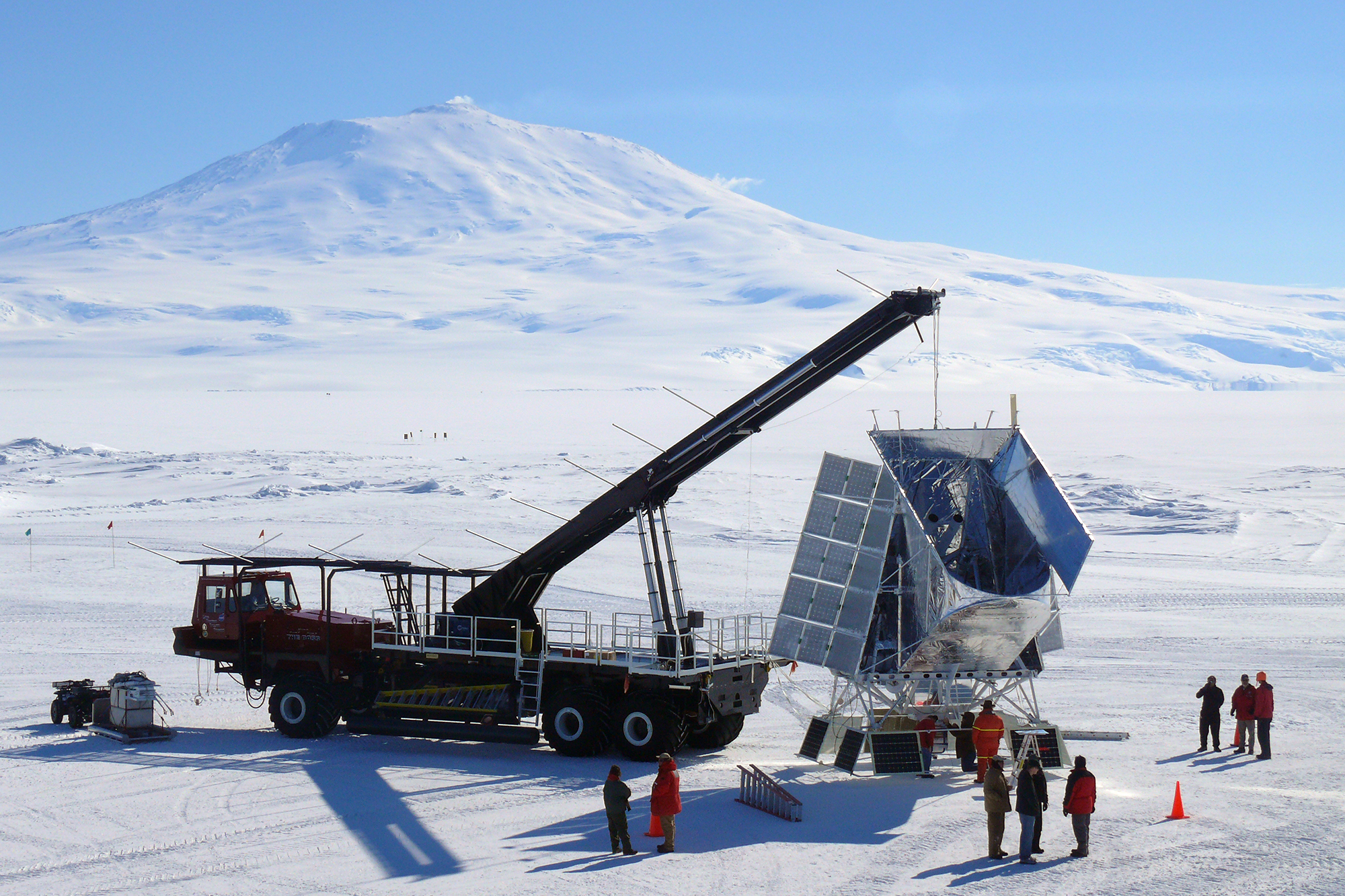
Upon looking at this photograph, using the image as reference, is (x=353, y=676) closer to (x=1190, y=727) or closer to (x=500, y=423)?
(x=1190, y=727)

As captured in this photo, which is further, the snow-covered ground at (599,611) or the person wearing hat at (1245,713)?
the person wearing hat at (1245,713)

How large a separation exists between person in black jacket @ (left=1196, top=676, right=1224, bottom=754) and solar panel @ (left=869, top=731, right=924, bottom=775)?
4.12m

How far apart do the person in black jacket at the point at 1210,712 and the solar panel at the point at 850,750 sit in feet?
15.8

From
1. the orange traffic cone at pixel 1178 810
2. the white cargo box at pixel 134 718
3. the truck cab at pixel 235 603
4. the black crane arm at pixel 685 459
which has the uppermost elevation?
the black crane arm at pixel 685 459

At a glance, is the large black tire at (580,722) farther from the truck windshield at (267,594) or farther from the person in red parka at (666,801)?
the truck windshield at (267,594)

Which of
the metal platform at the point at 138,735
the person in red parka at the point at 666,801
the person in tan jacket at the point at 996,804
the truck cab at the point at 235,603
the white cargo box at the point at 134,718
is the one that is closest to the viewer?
the person in tan jacket at the point at 996,804

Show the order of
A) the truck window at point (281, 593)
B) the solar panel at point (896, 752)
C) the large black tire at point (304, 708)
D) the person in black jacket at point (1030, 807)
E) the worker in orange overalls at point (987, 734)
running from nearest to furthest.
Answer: the person in black jacket at point (1030, 807), the worker in orange overalls at point (987, 734), the solar panel at point (896, 752), the large black tire at point (304, 708), the truck window at point (281, 593)

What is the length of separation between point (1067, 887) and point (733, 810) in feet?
14.0

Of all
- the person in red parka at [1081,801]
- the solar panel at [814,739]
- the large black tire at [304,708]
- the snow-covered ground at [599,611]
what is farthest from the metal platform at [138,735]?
the person in red parka at [1081,801]

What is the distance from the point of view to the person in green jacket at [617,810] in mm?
13555

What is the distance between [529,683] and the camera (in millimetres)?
19031

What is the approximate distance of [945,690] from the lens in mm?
17781

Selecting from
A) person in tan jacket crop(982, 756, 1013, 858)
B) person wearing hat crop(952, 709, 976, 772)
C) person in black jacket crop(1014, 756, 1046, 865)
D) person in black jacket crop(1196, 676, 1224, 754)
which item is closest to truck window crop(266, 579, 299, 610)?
person wearing hat crop(952, 709, 976, 772)

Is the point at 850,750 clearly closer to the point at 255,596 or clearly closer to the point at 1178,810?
the point at 1178,810
